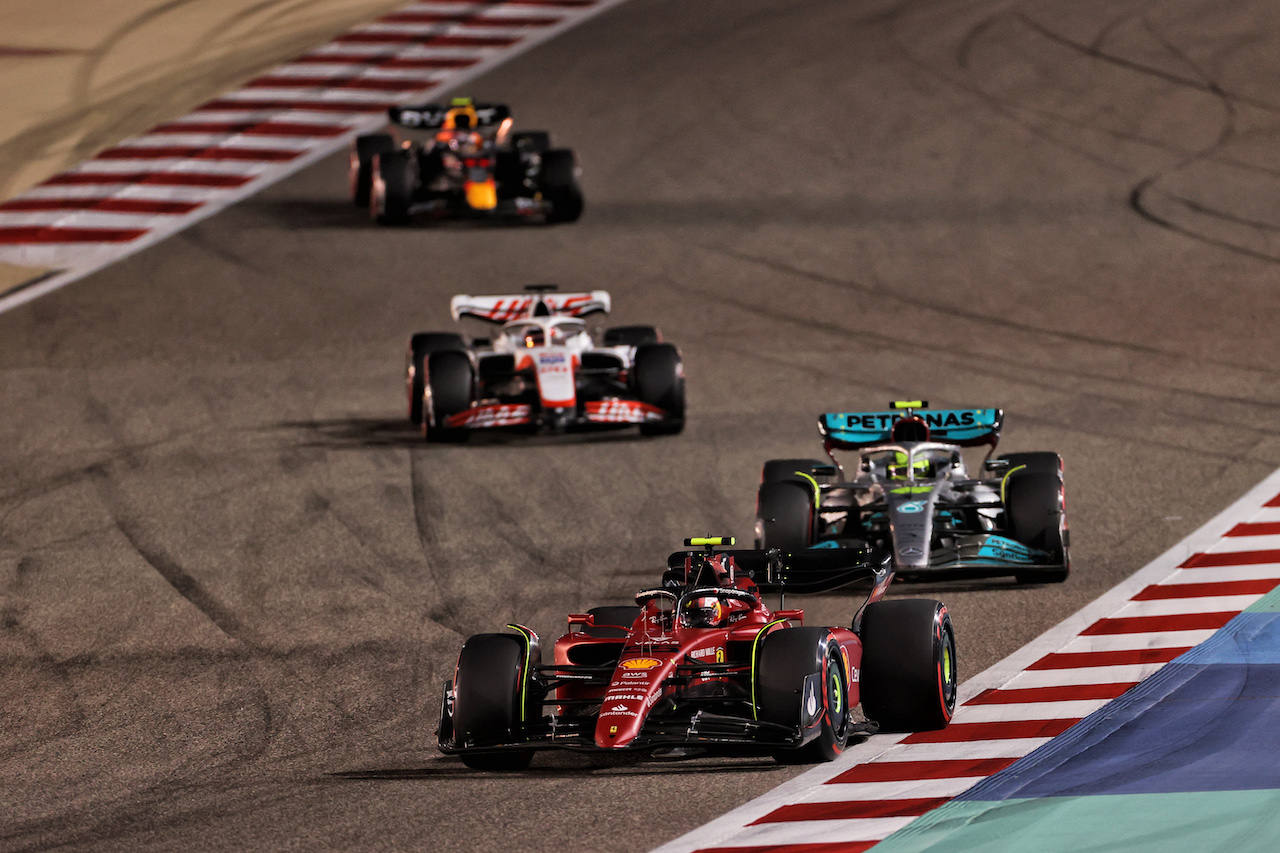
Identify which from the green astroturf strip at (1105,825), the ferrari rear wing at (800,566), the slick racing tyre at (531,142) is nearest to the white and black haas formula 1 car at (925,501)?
the ferrari rear wing at (800,566)

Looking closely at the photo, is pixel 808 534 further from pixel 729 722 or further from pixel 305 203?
pixel 305 203

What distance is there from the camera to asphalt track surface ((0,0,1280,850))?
10.4 m

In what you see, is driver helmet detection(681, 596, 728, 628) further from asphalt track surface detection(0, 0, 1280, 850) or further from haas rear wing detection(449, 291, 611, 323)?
haas rear wing detection(449, 291, 611, 323)

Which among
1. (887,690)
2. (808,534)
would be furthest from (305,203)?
(887,690)

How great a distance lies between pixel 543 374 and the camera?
58.2ft

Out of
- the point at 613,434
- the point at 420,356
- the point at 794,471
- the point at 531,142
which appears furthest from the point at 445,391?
the point at 531,142

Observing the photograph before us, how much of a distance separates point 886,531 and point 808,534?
58 centimetres

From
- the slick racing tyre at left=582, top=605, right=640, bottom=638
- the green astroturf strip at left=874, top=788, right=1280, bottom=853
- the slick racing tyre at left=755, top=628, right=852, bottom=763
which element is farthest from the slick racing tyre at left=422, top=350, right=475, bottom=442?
the green astroturf strip at left=874, top=788, right=1280, bottom=853

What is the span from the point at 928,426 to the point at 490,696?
6075 mm

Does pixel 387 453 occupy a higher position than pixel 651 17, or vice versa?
pixel 651 17

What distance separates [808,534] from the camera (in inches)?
543

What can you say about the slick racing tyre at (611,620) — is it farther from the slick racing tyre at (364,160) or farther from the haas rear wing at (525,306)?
the slick racing tyre at (364,160)

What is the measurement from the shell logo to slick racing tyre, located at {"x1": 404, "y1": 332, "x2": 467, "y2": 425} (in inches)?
353

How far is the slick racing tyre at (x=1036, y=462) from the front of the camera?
45.4 ft
